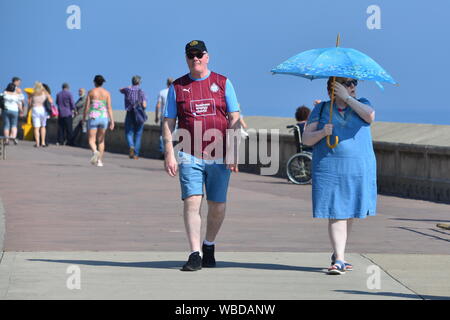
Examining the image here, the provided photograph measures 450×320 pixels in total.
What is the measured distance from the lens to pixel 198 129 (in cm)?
938

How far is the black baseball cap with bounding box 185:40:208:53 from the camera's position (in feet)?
31.1

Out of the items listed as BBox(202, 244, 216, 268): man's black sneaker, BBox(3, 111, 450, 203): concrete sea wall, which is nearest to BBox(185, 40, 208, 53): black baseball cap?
BBox(202, 244, 216, 268): man's black sneaker

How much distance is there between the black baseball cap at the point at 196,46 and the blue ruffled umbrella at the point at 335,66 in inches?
24.1

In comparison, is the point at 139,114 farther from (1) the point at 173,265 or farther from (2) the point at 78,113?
(1) the point at 173,265

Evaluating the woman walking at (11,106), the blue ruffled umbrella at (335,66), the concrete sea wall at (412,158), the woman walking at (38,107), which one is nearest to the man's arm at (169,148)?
the blue ruffled umbrella at (335,66)

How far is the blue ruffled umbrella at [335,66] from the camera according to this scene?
937 centimetres

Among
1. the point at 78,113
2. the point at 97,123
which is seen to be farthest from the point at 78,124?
the point at 97,123

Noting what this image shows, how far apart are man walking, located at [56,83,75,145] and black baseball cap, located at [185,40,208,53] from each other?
2461 centimetres

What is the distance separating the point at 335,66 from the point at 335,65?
2 cm

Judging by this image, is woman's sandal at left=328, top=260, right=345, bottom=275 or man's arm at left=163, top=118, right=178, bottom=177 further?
man's arm at left=163, top=118, right=178, bottom=177

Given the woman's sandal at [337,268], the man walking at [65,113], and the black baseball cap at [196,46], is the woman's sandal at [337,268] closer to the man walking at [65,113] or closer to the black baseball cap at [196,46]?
the black baseball cap at [196,46]

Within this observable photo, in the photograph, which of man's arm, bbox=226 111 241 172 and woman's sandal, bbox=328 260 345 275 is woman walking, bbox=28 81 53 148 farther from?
woman's sandal, bbox=328 260 345 275
